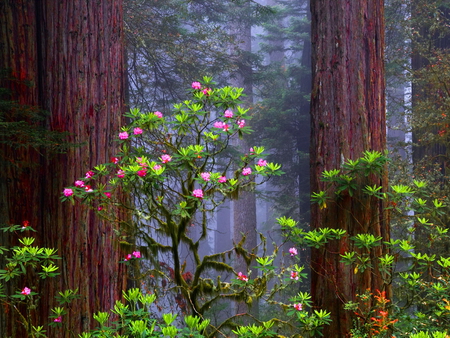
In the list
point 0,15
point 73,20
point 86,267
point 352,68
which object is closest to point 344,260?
point 352,68

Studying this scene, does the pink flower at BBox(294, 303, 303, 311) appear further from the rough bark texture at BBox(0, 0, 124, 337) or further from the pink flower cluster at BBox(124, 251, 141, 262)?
the rough bark texture at BBox(0, 0, 124, 337)

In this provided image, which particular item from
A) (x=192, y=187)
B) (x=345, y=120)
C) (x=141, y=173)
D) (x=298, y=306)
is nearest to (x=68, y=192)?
(x=141, y=173)

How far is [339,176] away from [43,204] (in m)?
2.72

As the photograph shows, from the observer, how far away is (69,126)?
13.9 ft

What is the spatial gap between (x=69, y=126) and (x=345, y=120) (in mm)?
2514

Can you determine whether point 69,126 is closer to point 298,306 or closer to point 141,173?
point 141,173

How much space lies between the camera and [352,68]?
3.96m

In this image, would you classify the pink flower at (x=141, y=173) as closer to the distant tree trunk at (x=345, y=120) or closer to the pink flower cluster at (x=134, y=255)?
the pink flower cluster at (x=134, y=255)

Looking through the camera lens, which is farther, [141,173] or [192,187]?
[192,187]

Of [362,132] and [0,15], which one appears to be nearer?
[362,132]

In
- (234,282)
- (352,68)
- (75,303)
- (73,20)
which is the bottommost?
(75,303)

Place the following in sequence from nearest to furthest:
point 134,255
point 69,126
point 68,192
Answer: point 68,192, point 69,126, point 134,255

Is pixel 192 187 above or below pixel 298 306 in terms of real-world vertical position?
above

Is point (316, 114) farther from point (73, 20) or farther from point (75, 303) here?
point (75, 303)
